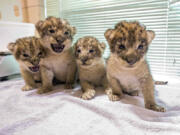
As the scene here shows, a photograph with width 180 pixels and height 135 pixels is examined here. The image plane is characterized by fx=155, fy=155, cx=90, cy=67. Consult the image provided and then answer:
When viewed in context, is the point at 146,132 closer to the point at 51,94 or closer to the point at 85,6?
the point at 51,94

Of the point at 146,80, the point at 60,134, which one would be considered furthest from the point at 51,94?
the point at 146,80

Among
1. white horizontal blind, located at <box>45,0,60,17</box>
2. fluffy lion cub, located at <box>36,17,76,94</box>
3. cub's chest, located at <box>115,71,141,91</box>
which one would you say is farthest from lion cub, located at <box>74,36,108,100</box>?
white horizontal blind, located at <box>45,0,60,17</box>

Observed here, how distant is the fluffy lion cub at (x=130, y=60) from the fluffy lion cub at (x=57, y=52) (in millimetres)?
427

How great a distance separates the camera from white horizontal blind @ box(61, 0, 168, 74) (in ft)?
5.50

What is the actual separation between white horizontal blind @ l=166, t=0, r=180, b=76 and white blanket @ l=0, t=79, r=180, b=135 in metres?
0.56

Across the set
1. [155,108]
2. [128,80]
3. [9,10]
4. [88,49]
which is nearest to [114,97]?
[128,80]

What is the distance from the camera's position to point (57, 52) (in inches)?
51.2

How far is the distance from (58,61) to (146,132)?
918 mm

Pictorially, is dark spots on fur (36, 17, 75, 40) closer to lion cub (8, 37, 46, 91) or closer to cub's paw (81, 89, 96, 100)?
lion cub (8, 37, 46, 91)

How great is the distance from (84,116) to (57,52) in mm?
625

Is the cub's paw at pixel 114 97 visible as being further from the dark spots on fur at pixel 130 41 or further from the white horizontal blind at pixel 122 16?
the white horizontal blind at pixel 122 16

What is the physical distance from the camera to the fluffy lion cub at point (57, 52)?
1233 millimetres

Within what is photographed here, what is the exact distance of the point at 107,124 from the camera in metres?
0.81

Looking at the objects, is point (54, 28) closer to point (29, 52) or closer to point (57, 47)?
point (57, 47)
